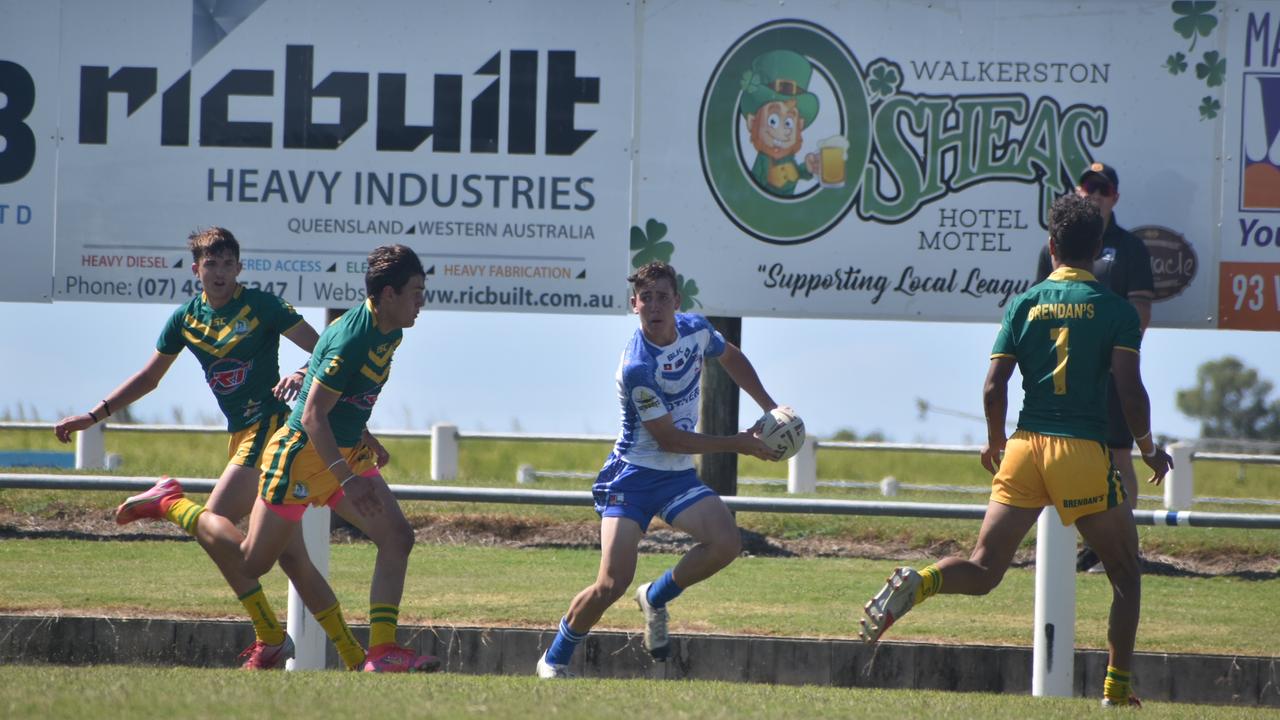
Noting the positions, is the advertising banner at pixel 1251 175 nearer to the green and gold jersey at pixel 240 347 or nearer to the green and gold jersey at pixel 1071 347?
the green and gold jersey at pixel 1071 347

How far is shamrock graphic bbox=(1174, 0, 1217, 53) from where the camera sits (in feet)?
40.1

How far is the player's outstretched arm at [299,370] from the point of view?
7.24m

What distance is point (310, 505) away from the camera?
24.4 feet

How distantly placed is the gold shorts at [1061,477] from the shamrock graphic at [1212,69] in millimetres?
6677

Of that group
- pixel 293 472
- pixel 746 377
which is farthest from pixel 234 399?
pixel 746 377

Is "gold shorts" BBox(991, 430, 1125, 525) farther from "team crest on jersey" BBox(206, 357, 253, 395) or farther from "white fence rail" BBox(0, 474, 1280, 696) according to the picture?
"team crest on jersey" BBox(206, 357, 253, 395)

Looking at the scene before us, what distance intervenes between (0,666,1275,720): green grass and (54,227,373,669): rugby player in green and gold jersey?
39.0 inches

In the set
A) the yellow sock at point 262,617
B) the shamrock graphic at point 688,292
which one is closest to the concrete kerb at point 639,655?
the yellow sock at point 262,617

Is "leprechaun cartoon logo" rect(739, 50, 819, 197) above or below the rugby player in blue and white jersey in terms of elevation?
above

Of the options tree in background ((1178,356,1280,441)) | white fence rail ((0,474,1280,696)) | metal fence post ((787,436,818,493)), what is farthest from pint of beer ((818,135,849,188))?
tree in background ((1178,356,1280,441))

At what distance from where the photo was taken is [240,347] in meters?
7.54

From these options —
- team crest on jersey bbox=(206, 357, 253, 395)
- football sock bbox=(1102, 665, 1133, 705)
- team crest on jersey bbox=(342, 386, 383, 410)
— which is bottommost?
football sock bbox=(1102, 665, 1133, 705)

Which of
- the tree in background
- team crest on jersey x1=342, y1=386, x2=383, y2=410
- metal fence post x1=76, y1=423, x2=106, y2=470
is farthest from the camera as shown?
the tree in background

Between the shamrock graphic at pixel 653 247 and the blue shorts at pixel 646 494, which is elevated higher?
the shamrock graphic at pixel 653 247
